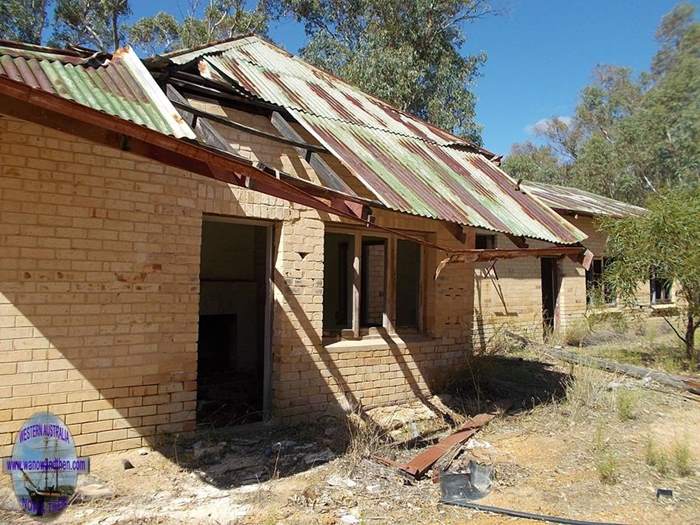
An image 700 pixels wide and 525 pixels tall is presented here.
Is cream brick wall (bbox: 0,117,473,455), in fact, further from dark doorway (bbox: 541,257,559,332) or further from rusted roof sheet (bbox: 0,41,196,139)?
dark doorway (bbox: 541,257,559,332)

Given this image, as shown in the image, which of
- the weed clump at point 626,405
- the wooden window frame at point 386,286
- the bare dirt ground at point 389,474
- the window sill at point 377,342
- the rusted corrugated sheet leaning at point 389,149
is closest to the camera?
the bare dirt ground at point 389,474

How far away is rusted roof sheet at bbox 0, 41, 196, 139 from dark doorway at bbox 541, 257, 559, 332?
11711 millimetres

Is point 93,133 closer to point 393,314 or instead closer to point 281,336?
point 281,336

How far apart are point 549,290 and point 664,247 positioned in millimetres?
5053

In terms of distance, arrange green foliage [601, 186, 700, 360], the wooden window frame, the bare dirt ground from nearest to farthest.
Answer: the bare dirt ground, the wooden window frame, green foliage [601, 186, 700, 360]

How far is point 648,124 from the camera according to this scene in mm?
26688

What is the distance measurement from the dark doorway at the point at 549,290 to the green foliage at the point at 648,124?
11.1 m

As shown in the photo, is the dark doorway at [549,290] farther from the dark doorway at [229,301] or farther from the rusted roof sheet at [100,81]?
the rusted roof sheet at [100,81]

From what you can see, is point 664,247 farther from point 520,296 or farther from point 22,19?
point 22,19

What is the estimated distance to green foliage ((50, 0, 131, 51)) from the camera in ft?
65.4

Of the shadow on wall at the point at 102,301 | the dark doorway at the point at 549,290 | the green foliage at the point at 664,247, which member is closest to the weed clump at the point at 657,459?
the shadow on wall at the point at 102,301

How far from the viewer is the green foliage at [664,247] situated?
8789 millimetres

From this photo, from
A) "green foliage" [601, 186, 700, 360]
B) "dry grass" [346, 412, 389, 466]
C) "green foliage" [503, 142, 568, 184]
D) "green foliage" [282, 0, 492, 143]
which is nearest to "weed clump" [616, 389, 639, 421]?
"green foliage" [601, 186, 700, 360]

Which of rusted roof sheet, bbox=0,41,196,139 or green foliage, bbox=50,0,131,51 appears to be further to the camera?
green foliage, bbox=50,0,131,51
